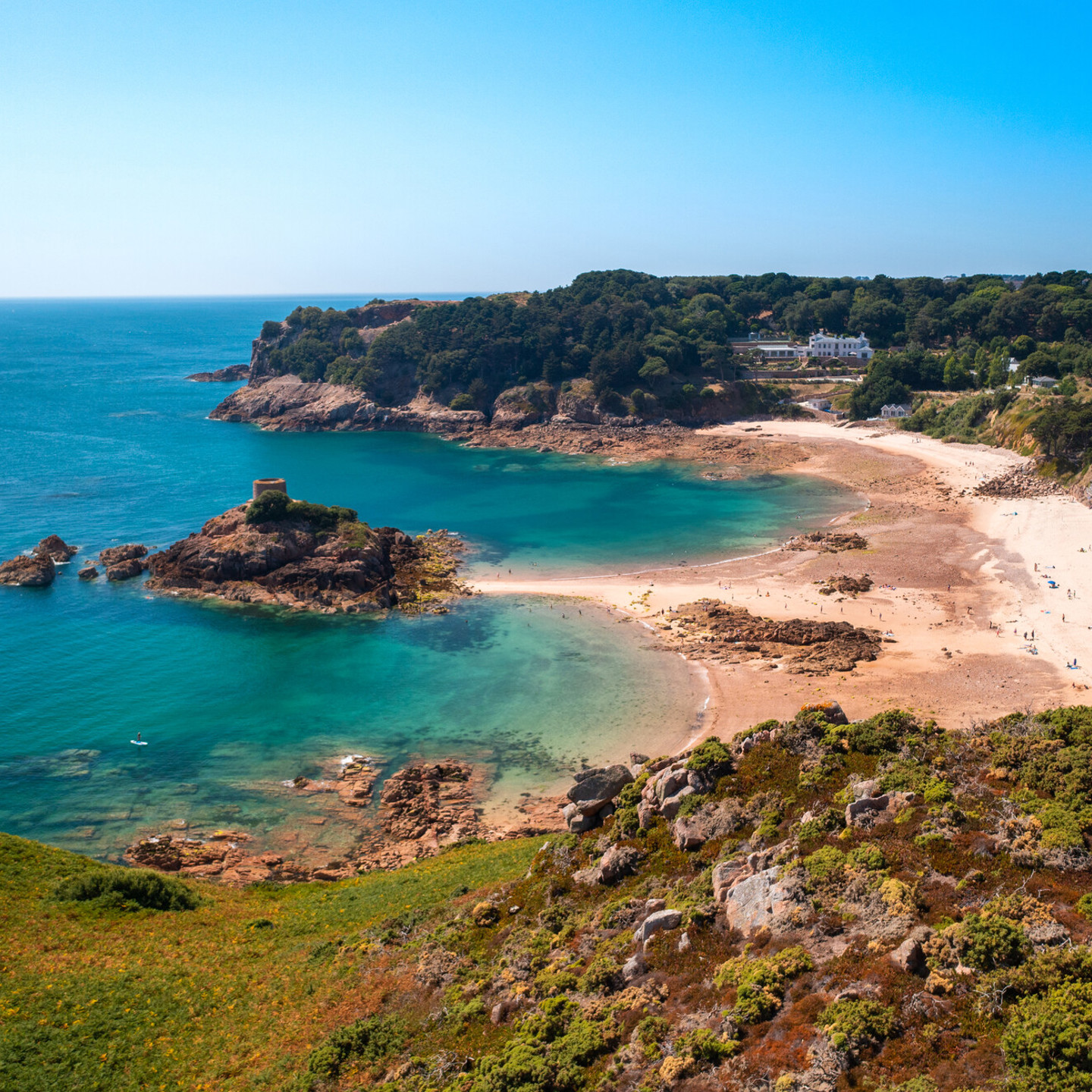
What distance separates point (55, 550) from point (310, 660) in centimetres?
3068

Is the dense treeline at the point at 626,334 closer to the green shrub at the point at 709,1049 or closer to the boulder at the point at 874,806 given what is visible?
the boulder at the point at 874,806

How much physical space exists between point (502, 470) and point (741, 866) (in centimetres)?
8576

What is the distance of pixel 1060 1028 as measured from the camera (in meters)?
11.7

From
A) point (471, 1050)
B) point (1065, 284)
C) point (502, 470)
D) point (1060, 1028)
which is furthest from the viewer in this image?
point (1065, 284)

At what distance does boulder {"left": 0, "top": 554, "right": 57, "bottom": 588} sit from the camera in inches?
2418

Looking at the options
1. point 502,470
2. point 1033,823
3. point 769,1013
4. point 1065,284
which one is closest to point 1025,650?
point 1033,823

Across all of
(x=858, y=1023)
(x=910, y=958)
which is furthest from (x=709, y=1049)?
(x=910, y=958)

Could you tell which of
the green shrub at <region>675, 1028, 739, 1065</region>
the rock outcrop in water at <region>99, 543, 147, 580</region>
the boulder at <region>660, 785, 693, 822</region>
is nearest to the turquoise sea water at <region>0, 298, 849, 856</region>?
the rock outcrop in water at <region>99, 543, 147, 580</region>

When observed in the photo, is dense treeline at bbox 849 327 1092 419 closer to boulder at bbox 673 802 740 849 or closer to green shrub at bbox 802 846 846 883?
boulder at bbox 673 802 740 849

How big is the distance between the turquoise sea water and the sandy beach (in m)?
3.94

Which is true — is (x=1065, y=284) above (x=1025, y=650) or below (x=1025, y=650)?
above

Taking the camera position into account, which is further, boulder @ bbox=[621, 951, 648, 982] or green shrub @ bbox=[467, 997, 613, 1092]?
boulder @ bbox=[621, 951, 648, 982]

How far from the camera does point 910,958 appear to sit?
14180 mm

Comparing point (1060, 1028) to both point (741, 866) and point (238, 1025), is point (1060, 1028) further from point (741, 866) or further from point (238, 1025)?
point (238, 1025)
